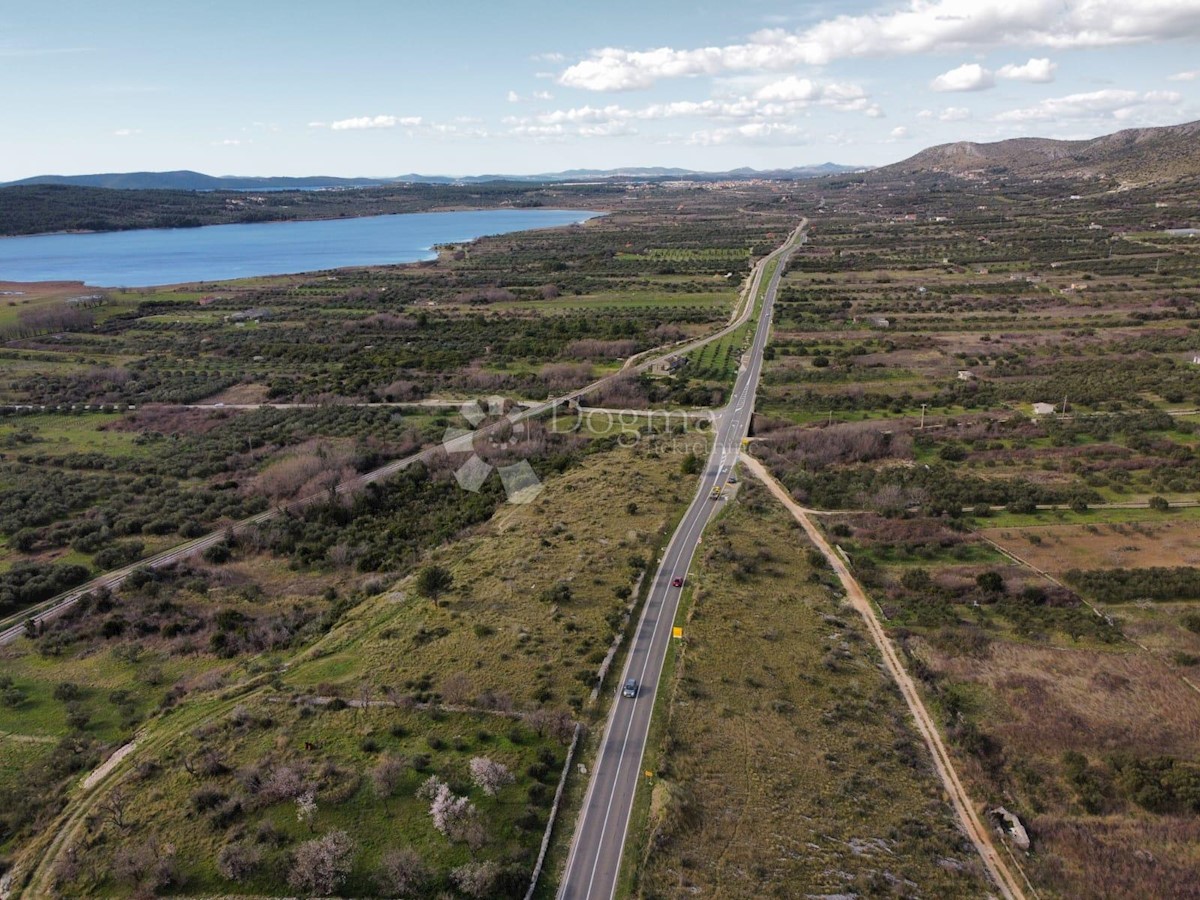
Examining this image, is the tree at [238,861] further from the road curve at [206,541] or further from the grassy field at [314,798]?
the road curve at [206,541]

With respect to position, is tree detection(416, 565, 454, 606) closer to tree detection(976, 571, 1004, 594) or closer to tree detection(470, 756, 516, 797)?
tree detection(470, 756, 516, 797)

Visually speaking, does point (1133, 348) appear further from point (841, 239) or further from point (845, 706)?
point (841, 239)

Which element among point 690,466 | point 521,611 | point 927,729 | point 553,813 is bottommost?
point 927,729

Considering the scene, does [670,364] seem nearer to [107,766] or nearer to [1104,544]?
[1104,544]

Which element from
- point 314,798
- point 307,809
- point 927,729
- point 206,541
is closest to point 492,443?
point 206,541

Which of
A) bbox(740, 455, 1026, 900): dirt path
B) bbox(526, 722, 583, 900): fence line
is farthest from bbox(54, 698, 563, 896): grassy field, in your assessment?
bbox(740, 455, 1026, 900): dirt path

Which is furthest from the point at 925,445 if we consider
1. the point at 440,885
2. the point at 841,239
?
the point at 841,239
